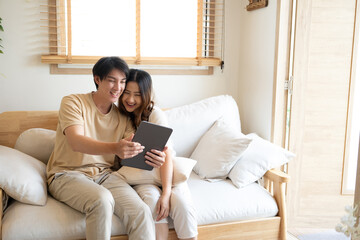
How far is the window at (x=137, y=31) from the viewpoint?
109 inches

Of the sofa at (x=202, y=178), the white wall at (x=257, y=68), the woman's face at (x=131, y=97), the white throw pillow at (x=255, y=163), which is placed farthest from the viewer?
the white wall at (x=257, y=68)

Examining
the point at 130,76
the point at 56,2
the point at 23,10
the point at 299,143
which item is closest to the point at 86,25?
the point at 56,2

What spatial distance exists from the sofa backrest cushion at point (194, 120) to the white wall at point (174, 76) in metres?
0.26

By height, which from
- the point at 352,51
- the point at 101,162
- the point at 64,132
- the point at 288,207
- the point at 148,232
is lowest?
the point at 288,207

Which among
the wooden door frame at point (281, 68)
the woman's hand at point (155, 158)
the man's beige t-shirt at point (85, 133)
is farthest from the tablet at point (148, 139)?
the wooden door frame at point (281, 68)

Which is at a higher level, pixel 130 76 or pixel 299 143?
pixel 130 76

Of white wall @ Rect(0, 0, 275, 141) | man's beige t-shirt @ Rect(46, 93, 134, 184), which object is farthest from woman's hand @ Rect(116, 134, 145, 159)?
white wall @ Rect(0, 0, 275, 141)

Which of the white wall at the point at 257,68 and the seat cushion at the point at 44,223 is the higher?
the white wall at the point at 257,68

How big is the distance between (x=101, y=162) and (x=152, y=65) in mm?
1090

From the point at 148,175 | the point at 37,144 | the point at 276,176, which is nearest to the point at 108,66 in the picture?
the point at 148,175

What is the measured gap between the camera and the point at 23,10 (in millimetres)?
2668

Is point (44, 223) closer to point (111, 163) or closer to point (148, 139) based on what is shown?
point (111, 163)

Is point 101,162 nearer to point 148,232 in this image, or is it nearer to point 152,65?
point 148,232

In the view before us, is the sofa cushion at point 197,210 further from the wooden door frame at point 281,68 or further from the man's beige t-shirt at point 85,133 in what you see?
the wooden door frame at point 281,68
